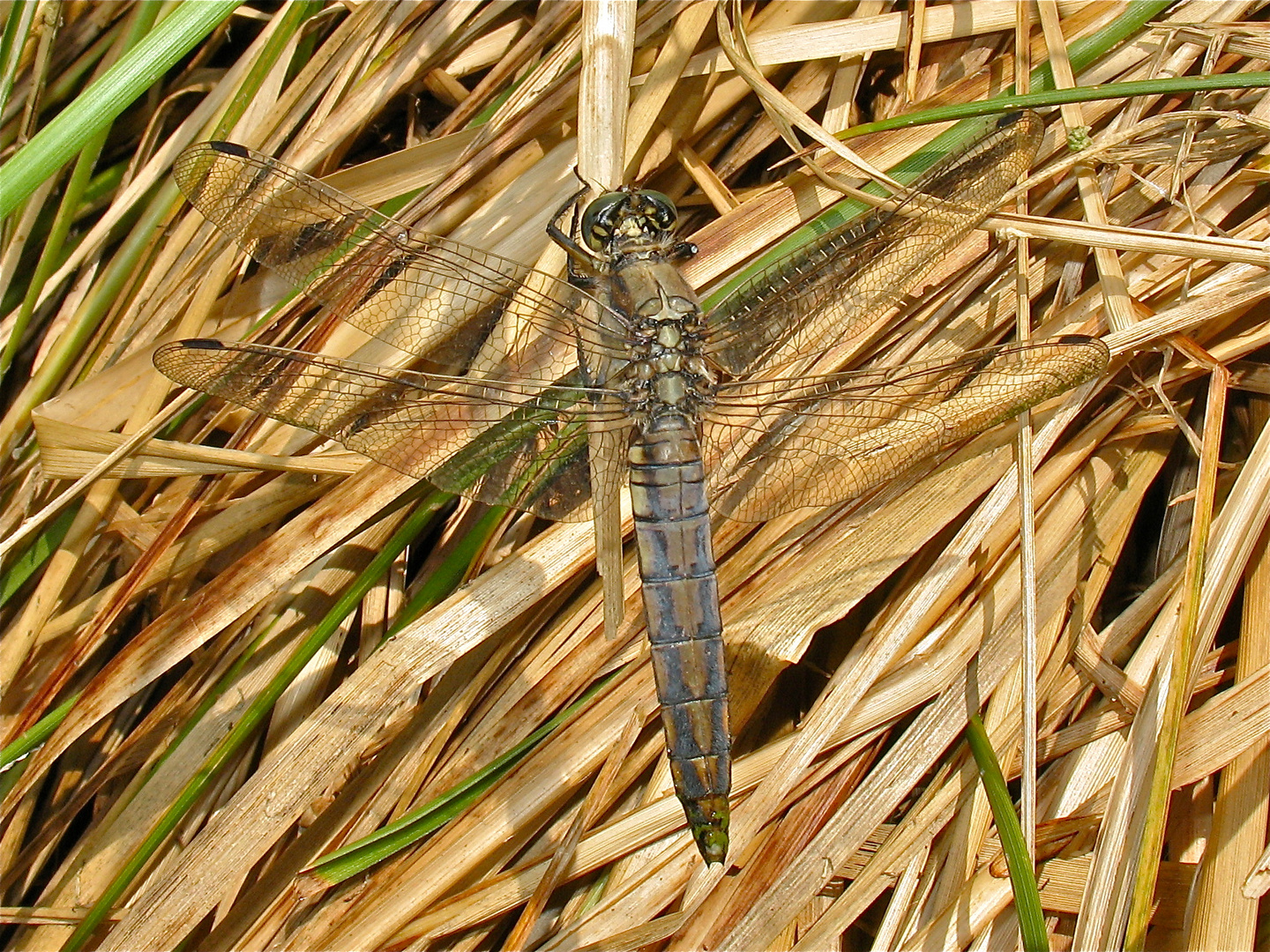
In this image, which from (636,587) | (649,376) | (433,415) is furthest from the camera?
(636,587)

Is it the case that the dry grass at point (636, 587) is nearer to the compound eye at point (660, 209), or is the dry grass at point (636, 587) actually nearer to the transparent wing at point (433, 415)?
the compound eye at point (660, 209)

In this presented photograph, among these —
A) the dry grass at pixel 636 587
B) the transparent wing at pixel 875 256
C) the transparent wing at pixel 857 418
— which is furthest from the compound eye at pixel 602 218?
the transparent wing at pixel 857 418

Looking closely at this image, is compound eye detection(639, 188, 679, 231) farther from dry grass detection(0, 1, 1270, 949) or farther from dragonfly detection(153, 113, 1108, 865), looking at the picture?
dry grass detection(0, 1, 1270, 949)

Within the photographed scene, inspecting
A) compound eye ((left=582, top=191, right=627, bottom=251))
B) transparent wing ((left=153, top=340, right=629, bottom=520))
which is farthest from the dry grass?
transparent wing ((left=153, top=340, right=629, bottom=520))

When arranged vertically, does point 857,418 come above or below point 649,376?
below

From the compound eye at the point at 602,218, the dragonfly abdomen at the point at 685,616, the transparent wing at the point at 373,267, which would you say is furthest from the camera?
the compound eye at the point at 602,218

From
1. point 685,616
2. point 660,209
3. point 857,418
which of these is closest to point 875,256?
point 857,418

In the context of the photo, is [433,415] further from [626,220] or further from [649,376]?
[626,220]

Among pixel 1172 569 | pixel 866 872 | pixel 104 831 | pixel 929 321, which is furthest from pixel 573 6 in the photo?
pixel 104 831
